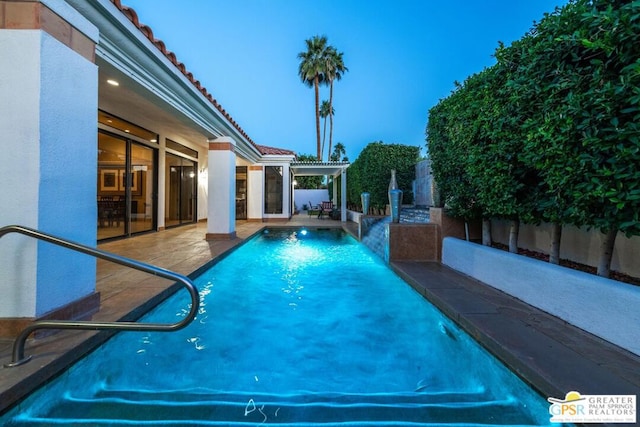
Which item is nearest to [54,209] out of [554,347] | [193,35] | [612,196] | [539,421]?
[539,421]

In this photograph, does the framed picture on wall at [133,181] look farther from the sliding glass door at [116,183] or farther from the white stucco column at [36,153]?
the white stucco column at [36,153]

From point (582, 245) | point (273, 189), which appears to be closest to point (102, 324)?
point (582, 245)

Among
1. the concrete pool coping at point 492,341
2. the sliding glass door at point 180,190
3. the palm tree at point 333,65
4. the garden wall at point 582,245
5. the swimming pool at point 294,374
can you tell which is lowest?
the swimming pool at point 294,374

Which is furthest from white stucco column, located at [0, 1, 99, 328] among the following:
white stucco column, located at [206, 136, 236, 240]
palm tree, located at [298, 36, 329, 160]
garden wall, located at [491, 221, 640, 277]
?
palm tree, located at [298, 36, 329, 160]

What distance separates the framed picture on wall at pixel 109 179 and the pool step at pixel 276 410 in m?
7.85

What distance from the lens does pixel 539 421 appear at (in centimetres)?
197

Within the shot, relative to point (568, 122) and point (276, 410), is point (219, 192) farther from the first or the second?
point (568, 122)

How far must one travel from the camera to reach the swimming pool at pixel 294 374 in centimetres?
208

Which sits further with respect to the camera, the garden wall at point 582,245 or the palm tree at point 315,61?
the palm tree at point 315,61

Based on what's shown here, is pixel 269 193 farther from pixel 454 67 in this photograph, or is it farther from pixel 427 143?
pixel 454 67

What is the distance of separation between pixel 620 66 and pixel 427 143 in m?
3.85

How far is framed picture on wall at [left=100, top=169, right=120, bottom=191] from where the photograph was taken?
849 centimetres

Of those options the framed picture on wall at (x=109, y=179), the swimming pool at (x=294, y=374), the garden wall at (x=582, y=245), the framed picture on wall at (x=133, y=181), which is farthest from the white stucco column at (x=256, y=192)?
the garden wall at (x=582, y=245)

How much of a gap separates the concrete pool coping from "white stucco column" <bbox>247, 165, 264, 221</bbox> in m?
10.3
